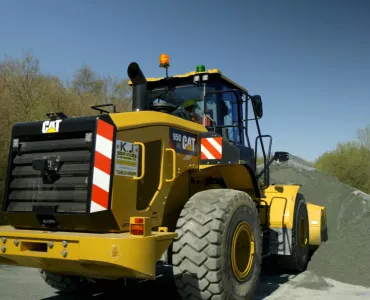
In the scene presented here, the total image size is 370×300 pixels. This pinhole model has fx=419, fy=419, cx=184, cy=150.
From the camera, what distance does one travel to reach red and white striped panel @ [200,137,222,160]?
4.98m

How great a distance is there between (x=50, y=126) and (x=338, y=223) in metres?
7.18

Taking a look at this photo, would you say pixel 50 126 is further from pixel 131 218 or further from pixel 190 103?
pixel 190 103

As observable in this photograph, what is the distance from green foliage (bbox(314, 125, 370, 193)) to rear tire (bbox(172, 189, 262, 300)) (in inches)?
636

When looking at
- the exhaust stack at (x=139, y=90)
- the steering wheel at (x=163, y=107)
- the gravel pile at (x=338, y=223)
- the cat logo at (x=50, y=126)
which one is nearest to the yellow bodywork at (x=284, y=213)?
the gravel pile at (x=338, y=223)

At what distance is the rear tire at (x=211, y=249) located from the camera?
402 cm

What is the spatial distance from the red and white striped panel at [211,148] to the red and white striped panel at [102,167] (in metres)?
1.46

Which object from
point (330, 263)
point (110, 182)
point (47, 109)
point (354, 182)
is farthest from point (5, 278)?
point (354, 182)

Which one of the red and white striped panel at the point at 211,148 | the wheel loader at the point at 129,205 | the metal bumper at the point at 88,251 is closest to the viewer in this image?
the metal bumper at the point at 88,251

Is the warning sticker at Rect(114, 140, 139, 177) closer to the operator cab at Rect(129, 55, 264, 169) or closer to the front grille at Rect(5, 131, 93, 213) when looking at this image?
the front grille at Rect(5, 131, 93, 213)

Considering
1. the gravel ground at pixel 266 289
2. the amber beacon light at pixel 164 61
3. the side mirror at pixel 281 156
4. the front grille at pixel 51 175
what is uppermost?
the amber beacon light at pixel 164 61

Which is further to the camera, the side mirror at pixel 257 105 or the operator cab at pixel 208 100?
the side mirror at pixel 257 105

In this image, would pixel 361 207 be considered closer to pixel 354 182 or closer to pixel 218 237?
pixel 218 237

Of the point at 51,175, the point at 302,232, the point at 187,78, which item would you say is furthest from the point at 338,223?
the point at 51,175

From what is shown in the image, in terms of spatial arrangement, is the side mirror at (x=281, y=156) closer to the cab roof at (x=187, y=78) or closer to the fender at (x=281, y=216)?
the fender at (x=281, y=216)
